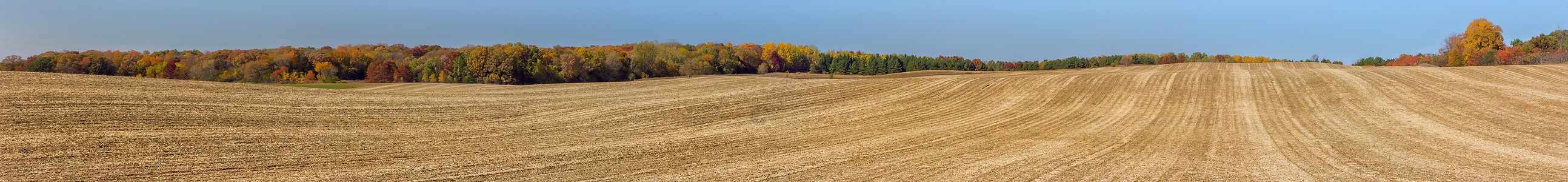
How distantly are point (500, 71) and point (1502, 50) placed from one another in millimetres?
73598

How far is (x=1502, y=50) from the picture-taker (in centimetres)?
5222

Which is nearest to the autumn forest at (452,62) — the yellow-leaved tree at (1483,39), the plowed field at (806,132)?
the yellow-leaved tree at (1483,39)

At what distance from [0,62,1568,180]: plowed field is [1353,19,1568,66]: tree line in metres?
26.0

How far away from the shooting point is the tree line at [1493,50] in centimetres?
4841

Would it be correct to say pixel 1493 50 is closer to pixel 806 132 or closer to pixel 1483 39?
pixel 1483 39

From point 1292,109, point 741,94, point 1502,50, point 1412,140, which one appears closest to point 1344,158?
point 1412,140

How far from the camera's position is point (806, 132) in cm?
1948

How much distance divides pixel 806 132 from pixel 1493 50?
61529 mm

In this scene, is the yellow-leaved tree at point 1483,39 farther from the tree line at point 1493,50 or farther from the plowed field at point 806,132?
the plowed field at point 806,132

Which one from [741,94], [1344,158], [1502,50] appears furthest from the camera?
[1502,50]

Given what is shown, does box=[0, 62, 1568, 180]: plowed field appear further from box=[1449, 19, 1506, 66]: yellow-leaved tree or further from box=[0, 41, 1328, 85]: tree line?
box=[1449, 19, 1506, 66]: yellow-leaved tree

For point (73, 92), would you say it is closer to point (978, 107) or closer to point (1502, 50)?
point (978, 107)

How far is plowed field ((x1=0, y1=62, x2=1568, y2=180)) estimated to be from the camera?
13.4m

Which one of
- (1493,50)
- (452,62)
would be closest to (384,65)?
(452,62)
